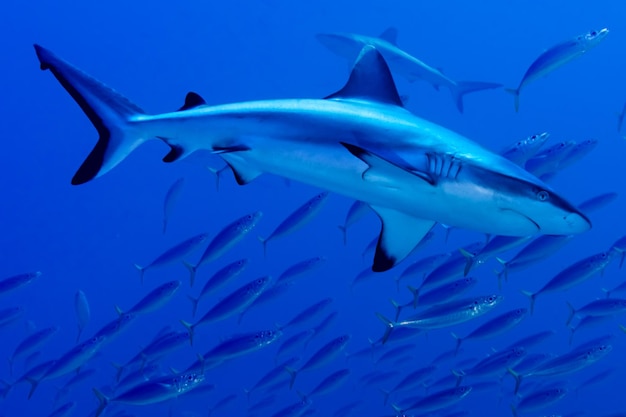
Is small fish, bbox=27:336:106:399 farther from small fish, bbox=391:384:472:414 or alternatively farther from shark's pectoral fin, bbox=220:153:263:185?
shark's pectoral fin, bbox=220:153:263:185

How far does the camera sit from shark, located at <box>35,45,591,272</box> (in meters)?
2.32

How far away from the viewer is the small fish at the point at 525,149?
20.9 feet

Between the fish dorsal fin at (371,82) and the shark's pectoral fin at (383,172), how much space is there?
677 millimetres

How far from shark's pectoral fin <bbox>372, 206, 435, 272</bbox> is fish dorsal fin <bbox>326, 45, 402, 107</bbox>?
655 mm

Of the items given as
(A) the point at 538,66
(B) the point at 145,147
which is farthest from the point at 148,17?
(A) the point at 538,66

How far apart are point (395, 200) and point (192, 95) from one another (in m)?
1.46

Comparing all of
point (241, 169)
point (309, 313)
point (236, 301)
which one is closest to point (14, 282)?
point (236, 301)

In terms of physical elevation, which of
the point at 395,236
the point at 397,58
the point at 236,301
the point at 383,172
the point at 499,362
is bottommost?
the point at 499,362

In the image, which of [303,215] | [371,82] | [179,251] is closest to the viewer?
A: [371,82]

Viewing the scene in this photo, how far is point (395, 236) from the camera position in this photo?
3.05m

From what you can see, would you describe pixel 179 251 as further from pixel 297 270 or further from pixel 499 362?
pixel 499 362

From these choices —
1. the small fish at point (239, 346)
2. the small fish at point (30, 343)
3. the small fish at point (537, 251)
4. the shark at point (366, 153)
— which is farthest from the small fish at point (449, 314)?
Result: the small fish at point (30, 343)

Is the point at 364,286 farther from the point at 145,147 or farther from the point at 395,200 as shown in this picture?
the point at 395,200

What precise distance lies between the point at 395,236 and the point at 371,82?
910 mm
